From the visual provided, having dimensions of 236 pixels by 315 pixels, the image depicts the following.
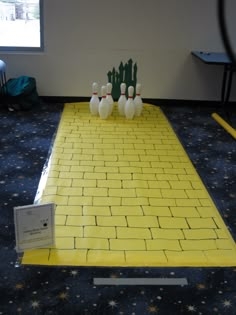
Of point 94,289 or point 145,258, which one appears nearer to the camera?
point 94,289

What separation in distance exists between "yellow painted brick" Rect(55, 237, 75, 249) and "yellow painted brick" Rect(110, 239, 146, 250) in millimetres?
158

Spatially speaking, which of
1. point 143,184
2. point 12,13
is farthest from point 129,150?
point 12,13

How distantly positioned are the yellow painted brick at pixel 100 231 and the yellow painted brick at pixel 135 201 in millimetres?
239

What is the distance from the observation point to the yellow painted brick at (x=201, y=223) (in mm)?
1776

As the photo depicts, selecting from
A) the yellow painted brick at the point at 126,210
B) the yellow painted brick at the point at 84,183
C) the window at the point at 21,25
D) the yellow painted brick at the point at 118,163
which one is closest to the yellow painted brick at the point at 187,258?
the yellow painted brick at the point at 126,210

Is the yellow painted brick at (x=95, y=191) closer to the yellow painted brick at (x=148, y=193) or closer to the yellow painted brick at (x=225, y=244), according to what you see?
the yellow painted brick at (x=148, y=193)

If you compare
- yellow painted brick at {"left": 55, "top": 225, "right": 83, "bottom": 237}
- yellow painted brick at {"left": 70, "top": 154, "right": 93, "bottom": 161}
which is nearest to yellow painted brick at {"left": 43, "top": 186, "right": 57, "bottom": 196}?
yellow painted brick at {"left": 55, "top": 225, "right": 83, "bottom": 237}

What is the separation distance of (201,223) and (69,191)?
670mm

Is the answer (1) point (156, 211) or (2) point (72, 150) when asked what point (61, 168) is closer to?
(2) point (72, 150)

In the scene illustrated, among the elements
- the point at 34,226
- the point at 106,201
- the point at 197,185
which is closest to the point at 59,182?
the point at 106,201

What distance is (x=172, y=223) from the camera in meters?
1.79

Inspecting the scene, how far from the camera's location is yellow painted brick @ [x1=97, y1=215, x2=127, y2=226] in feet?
5.77

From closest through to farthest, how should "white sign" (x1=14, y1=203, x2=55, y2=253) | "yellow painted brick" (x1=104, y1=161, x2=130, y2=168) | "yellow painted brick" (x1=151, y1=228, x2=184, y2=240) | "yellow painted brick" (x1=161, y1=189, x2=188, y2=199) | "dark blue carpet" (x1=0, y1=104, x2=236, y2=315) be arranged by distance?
"dark blue carpet" (x1=0, y1=104, x2=236, y2=315) → "white sign" (x1=14, y1=203, x2=55, y2=253) → "yellow painted brick" (x1=151, y1=228, x2=184, y2=240) → "yellow painted brick" (x1=161, y1=189, x2=188, y2=199) → "yellow painted brick" (x1=104, y1=161, x2=130, y2=168)

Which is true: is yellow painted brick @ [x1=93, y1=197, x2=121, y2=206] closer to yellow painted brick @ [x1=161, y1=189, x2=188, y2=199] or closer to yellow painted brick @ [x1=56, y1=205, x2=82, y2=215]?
yellow painted brick @ [x1=56, y1=205, x2=82, y2=215]
